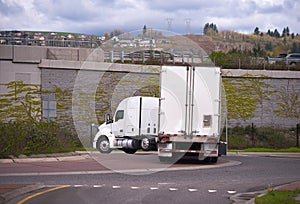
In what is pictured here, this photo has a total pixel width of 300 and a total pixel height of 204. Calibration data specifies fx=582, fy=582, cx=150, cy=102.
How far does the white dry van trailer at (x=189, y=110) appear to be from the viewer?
2394 centimetres

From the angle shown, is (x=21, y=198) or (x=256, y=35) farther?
(x=256, y=35)

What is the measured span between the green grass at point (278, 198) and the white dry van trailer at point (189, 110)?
9.80 meters

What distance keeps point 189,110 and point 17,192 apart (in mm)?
10988

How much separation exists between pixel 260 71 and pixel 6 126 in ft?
75.8

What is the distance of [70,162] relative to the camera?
80.3ft

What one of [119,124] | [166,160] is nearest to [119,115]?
[119,124]

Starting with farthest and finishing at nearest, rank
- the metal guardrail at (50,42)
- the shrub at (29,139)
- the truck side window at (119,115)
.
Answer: the metal guardrail at (50,42) → the truck side window at (119,115) → the shrub at (29,139)

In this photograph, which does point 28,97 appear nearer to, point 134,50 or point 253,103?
point 134,50

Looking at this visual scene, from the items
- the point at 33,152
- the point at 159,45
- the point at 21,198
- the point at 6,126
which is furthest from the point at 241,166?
the point at 159,45

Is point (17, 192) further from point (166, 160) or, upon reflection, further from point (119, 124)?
point (119, 124)

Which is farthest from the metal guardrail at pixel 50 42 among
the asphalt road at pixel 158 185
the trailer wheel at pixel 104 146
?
the asphalt road at pixel 158 185

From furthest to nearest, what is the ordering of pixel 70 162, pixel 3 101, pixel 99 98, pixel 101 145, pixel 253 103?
1. pixel 253 103
2. pixel 99 98
3. pixel 3 101
4. pixel 101 145
5. pixel 70 162

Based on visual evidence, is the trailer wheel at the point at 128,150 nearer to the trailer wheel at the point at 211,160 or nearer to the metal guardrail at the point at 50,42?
the trailer wheel at the point at 211,160

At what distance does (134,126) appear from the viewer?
29.7 metres
